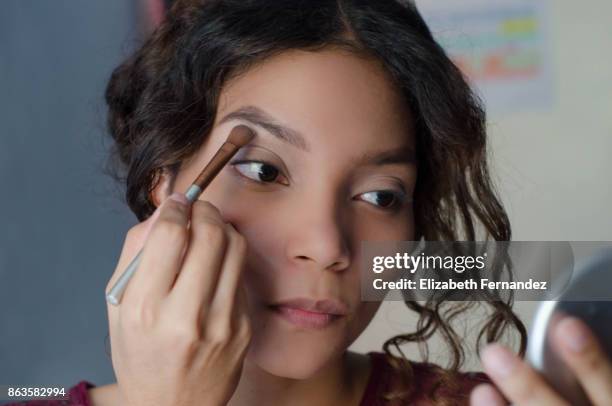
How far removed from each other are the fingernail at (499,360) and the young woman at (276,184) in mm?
199

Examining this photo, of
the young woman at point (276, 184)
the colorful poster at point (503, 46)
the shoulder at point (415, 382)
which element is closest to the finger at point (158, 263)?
the young woman at point (276, 184)

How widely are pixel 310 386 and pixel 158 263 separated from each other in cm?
26

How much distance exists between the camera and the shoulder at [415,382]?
2.52 feet

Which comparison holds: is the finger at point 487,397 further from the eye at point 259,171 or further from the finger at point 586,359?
the eye at point 259,171

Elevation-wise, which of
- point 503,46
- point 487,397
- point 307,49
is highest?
point 503,46

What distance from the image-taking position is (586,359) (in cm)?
36

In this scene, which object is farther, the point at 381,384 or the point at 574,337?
the point at 381,384

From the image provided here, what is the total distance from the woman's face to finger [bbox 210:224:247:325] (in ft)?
0.19

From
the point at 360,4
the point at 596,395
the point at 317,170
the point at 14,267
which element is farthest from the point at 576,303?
the point at 14,267

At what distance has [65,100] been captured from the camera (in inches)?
40.3

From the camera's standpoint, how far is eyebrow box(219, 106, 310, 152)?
0.58 metres

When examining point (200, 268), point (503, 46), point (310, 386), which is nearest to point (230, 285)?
point (200, 268)

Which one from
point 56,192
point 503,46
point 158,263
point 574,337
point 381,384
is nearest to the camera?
point 574,337

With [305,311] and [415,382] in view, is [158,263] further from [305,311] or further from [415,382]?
[415,382]
